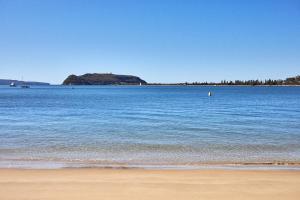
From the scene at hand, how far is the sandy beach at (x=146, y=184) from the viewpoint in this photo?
868 centimetres

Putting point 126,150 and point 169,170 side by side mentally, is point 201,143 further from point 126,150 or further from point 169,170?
point 169,170

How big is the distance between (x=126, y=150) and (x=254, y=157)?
5.30m

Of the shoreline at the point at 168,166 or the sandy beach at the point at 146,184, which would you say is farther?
the shoreline at the point at 168,166

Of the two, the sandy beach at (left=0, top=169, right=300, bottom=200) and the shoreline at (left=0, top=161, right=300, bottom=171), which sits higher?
the sandy beach at (left=0, top=169, right=300, bottom=200)

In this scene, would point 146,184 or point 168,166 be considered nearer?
point 146,184

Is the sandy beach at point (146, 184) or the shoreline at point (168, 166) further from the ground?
the sandy beach at point (146, 184)

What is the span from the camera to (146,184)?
31.8 feet

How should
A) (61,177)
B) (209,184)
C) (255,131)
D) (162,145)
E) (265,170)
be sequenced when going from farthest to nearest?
(255,131), (162,145), (265,170), (61,177), (209,184)

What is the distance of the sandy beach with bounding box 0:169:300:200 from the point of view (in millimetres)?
8680

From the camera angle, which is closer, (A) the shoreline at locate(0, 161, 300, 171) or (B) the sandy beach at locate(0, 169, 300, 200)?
(B) the sandy beach at locate(0, 169, 300, 200)

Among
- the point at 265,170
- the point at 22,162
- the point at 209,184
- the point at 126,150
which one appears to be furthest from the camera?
the point at 126,150

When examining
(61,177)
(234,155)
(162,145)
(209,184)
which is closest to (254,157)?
(234,155)

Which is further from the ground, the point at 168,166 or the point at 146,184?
the point at 146,184

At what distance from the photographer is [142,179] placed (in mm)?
10234
